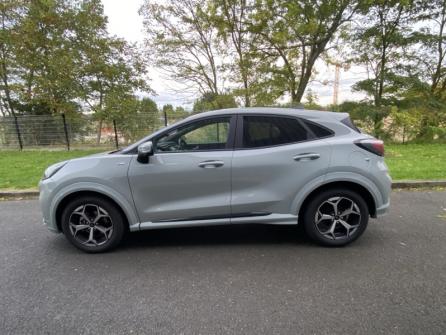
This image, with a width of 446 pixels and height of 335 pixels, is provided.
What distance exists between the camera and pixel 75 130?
1299cm

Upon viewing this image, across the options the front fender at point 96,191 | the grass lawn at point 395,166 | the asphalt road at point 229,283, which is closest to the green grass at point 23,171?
the grass lawn at point 395,166

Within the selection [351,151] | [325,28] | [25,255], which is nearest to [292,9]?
[325,28]

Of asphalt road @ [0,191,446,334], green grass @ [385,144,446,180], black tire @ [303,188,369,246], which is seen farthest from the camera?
green grass @ [385,144,446,180]

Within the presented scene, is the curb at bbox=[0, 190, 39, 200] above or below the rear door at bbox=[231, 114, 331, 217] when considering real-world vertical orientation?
below

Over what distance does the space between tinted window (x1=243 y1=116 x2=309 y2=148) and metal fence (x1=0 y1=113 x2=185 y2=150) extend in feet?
33.1

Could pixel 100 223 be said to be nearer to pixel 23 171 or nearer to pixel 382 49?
pixel 23 171

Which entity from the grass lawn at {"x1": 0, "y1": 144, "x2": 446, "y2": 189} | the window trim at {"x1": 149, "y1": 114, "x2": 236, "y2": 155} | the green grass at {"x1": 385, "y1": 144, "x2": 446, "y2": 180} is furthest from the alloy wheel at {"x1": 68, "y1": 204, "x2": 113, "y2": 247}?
the green grass at {"x1": 385, "y1": 144, "x2": 446, "y2": 180}

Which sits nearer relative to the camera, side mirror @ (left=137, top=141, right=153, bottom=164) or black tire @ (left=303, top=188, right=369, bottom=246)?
side mirror @ (left=137, top=141, right=153, bottom=164)

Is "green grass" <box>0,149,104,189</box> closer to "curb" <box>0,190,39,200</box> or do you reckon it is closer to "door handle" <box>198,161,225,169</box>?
"curb" <box>0,190,39,200</box>

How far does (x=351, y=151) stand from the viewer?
326 centimetres

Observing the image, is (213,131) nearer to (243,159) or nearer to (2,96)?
(243,159)

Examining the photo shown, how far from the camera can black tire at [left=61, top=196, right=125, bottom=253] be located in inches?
130

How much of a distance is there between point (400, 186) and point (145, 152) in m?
5.25

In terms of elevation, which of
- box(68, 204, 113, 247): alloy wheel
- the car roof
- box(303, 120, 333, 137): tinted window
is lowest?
box(68, 204, 113, 247): alloy wheel
